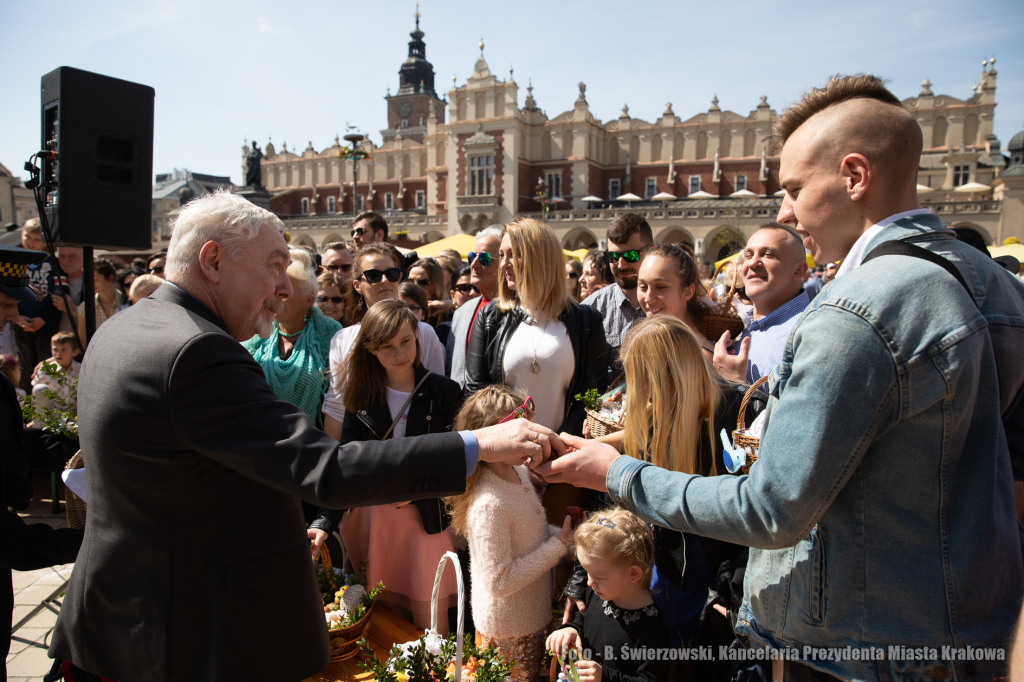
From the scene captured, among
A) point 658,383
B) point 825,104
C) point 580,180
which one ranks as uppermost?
point 580,180

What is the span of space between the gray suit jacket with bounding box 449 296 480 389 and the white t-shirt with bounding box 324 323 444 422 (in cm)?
26

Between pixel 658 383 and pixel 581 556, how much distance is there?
0.78 metres

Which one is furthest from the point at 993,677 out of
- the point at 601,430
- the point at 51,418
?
the point at 51,418

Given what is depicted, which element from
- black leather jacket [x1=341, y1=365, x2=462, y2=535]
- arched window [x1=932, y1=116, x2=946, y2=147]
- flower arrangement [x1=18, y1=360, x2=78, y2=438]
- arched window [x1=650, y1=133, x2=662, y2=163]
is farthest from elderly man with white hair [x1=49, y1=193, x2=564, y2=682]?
arched window [x1=932, y1=116, x2=946, y2=147]

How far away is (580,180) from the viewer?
131 feet

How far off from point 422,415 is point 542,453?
161 centimetres

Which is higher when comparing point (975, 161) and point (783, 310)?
point (975, 161)

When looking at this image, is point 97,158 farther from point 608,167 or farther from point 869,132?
→ point 608,167

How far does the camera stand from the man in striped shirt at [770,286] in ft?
10.7

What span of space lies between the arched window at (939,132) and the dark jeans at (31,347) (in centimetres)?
4572

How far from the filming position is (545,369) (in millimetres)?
3455

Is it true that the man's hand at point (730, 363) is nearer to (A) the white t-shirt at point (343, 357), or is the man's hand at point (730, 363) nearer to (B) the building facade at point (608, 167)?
(A) the white t-shirt at point (343, 357)

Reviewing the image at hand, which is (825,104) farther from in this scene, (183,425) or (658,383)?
(183,425)

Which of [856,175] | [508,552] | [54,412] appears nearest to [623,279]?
[508,552]
